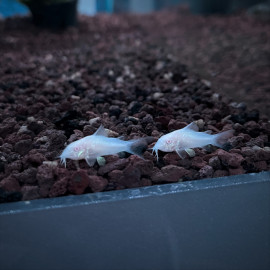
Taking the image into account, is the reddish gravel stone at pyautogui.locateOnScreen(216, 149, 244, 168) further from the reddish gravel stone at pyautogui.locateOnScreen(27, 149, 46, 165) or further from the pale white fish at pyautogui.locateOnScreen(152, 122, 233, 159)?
A: the reddish gravel stone at pyautogui.locateOnScreen(27, 149, 46, 165)

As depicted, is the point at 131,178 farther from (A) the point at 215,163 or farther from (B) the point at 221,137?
(B) the point at 221,137

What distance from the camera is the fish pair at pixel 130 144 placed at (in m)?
2.28

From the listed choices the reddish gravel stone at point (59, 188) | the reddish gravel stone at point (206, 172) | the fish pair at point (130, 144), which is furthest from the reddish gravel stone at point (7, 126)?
the reddish gravel stone at point (206, 172)

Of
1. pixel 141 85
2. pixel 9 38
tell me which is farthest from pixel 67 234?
pixel 9 38

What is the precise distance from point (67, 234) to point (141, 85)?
2704mm

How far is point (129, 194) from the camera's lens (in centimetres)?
199

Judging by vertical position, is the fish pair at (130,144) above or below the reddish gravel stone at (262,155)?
above

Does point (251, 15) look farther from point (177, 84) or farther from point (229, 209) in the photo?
point (229, 209)

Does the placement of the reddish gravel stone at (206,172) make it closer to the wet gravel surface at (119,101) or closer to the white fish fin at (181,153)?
the wet gravel surface at (119,101)

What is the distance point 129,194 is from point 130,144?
42cm

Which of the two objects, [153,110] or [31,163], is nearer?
[31,163]

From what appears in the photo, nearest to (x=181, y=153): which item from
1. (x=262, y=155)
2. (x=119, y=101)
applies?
(x=262, y=155)

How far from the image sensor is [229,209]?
2.09 m

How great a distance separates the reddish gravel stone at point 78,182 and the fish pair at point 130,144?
19 centimetres
